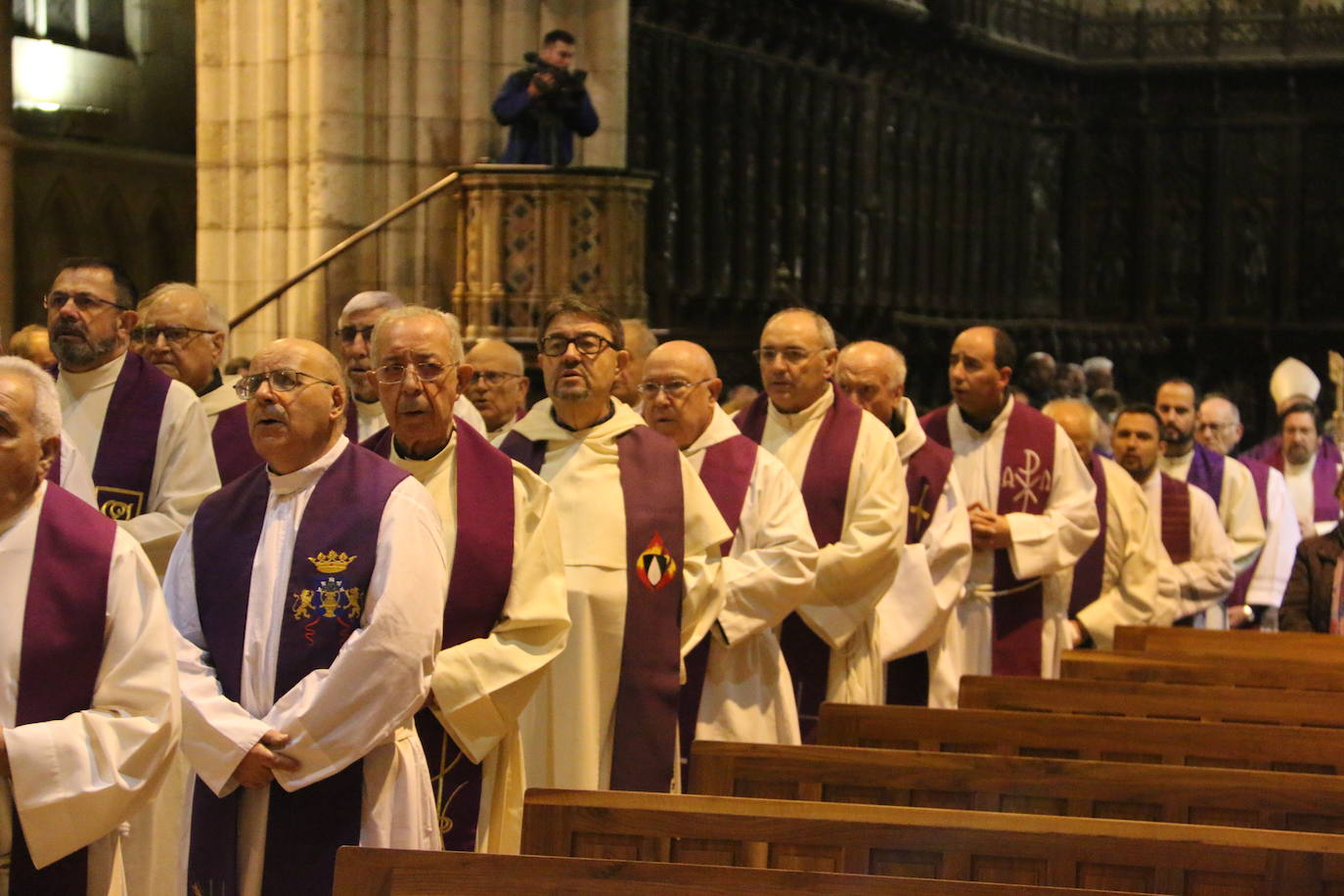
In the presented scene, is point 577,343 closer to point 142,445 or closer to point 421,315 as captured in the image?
point 421,315

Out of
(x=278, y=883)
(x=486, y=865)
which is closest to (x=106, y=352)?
(x=278, y=883)

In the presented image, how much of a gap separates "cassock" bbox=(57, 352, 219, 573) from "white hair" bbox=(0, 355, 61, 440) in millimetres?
2011

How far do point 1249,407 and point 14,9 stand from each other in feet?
44.0

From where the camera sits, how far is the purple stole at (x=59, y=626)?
3.57 meters

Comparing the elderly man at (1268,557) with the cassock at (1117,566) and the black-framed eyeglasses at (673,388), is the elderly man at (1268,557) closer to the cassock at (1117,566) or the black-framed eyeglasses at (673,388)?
the cassock at (1117,566)

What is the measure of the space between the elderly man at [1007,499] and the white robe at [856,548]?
949mm

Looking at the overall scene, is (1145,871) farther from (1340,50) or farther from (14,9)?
(1340,50)

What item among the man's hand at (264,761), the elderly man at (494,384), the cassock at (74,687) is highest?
the elderly man at (494,384)

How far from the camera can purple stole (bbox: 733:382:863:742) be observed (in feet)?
22.2

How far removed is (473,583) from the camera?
456 cm

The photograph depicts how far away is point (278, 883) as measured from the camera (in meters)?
4.21

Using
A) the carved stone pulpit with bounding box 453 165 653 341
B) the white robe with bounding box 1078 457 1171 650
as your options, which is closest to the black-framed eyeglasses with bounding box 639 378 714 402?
the white robe with bounding box 1078 457 1171 650

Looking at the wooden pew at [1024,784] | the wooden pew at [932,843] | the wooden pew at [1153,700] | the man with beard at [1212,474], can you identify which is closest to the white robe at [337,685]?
the wooden pew at [932,843]

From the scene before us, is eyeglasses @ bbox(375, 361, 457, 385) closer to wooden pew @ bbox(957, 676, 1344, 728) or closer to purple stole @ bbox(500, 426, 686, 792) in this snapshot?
purple stole @ bbox(500, 426, 686, 792)
